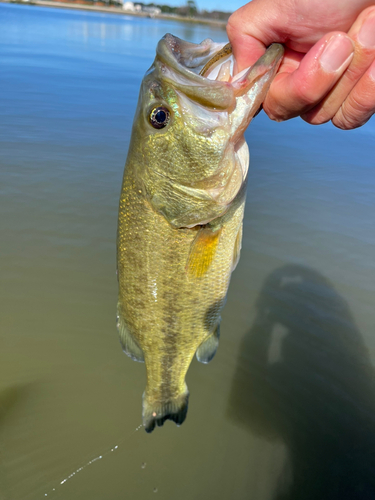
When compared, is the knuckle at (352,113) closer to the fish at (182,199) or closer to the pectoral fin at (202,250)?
the fish at (182,199)

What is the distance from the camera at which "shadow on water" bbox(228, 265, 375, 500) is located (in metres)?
2.96

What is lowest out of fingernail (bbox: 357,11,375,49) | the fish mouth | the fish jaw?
the fish jaw

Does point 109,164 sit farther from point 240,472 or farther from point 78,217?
point 240,472

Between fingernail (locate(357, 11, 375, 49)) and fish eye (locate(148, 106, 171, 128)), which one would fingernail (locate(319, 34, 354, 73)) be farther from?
fish eye (locate(148, 106, 171, 128))

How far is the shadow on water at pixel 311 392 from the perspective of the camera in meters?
2.96

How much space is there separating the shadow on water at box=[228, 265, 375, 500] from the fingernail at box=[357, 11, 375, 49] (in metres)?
3.02

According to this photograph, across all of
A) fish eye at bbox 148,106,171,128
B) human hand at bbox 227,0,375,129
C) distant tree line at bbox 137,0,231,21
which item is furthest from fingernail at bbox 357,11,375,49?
distant tree line at bbox 137,0,231,21

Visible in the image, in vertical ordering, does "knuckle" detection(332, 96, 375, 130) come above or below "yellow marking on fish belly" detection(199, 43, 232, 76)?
below

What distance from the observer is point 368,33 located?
4.74 ft

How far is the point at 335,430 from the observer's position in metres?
3.24

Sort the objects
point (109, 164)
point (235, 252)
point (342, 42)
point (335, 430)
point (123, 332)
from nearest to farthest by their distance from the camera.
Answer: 1. point (342, 42)
2. point (235, 252)
3. point (123, 332)
4. point (335, 430)
5. point (109, 164)

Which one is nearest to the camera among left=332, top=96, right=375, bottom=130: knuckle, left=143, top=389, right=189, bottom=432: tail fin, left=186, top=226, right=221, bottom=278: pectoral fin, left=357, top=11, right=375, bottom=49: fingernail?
left=357, top=11, right=375, bottom=49: fingernail

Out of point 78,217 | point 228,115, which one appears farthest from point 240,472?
point 78,217

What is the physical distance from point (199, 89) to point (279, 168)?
21.5 feet
